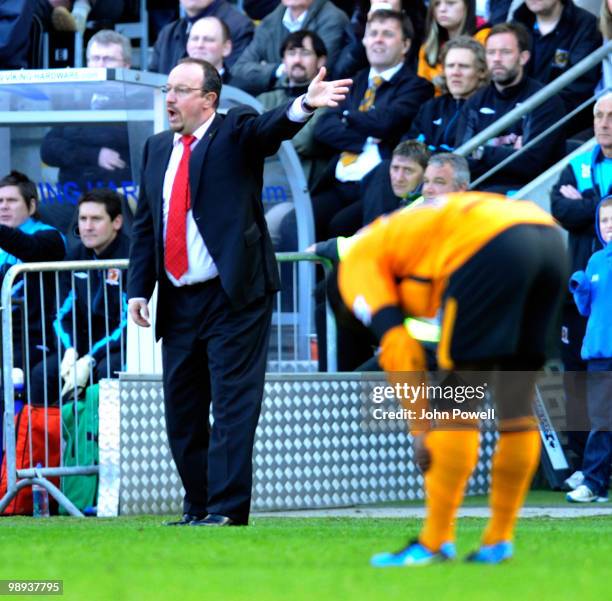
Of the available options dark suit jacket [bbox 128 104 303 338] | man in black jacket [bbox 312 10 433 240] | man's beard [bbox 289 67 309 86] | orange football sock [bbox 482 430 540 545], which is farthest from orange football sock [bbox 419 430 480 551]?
man's beard [bbox 289 67 309 86]

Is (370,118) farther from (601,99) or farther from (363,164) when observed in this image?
(601,99)

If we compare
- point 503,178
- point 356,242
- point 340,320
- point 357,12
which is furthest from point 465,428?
point 357,12

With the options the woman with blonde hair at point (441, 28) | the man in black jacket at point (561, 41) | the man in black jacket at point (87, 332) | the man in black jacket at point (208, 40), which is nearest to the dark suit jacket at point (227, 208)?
the man in black jacket at point (87, 332)

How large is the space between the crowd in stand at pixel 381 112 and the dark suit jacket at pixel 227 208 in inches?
82.2

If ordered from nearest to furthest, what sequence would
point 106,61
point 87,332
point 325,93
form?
point 325,93 < point 87,332 < point 106,61

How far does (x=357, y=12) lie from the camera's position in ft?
46.7

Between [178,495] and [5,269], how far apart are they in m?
2.13

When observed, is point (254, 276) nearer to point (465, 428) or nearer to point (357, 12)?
point (465, 428)

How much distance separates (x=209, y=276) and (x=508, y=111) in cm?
403

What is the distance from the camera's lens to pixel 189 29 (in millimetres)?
14227

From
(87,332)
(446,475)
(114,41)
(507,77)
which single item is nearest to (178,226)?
(87,332)

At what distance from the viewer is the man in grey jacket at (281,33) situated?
13.7 meters

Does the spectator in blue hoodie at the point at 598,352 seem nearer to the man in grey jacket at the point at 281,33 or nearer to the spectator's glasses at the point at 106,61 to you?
the man in grey jacket at the point at 281,33

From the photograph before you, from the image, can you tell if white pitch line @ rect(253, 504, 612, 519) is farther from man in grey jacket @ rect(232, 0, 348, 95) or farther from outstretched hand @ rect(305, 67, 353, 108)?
man in grey jacket @ rect(232, 0, 348, 95)
